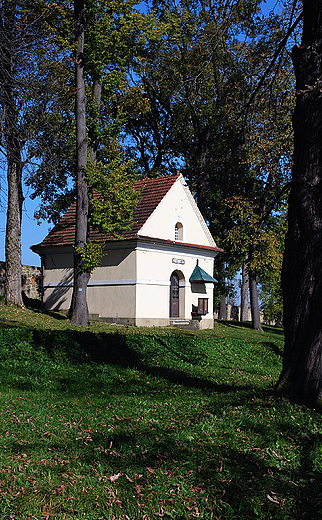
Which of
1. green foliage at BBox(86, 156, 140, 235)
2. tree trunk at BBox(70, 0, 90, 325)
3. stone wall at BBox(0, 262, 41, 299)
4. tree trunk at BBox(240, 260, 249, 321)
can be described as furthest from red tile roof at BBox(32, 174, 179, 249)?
tree trunk at BBox(240, 260, 249, 321)

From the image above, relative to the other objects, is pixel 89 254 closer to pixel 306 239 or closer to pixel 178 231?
pixel 178 231

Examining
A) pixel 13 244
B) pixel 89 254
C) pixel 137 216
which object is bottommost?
pixel 89 254

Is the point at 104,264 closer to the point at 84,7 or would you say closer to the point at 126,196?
the point at 126,196

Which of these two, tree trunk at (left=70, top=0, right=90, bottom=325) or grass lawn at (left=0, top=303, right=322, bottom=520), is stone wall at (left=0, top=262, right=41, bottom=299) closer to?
tree trunk at (left=70, top=0, right=90, bottom=325)

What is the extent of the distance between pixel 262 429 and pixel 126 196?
55.8 feet

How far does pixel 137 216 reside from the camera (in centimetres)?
2575

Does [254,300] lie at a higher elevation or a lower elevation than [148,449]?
higher

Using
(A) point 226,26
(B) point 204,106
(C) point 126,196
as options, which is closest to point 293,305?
(A) point 226,26

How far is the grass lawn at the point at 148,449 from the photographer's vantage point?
4.66 m

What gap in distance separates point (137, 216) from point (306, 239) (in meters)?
18.6

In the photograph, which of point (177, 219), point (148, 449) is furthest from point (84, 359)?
point (177, 219)

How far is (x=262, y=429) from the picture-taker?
648 cm

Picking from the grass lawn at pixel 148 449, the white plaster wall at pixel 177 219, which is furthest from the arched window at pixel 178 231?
the grass lawn at pixel 148 449

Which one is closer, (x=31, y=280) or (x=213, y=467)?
(x=213, y=467)
